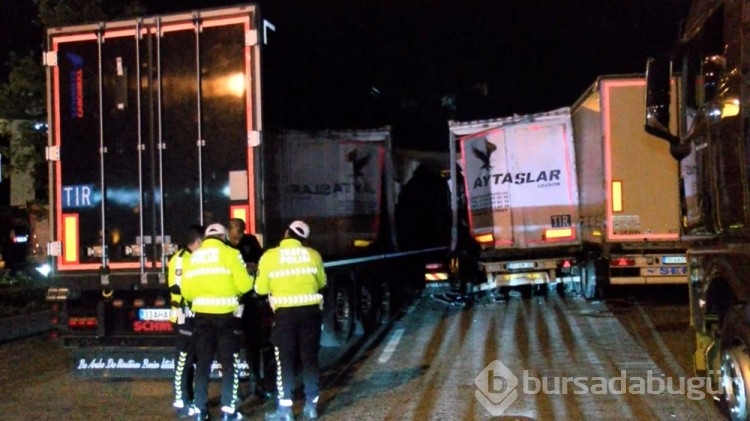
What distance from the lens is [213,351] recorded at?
283 inches

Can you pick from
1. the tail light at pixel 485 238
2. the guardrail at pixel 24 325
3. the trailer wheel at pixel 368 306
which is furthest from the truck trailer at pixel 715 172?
the guardrail at pixel 24 325

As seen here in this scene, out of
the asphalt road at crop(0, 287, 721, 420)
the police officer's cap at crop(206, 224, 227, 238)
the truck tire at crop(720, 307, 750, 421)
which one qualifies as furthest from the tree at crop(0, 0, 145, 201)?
the truck tire at crop(720, 307, 750, 421)

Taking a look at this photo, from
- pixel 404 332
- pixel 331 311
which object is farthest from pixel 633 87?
pixel 331 311

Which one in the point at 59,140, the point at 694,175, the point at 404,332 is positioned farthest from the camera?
the point at 404,332

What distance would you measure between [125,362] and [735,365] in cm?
563

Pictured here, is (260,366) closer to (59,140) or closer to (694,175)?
(59,140)

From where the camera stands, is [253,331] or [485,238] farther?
[485,238]

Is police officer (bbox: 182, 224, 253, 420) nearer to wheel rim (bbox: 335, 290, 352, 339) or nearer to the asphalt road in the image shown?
the asphalt road

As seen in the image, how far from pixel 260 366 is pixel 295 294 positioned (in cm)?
124

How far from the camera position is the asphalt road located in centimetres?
748

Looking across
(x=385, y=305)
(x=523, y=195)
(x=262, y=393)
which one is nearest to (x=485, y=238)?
(x=523, y=195)

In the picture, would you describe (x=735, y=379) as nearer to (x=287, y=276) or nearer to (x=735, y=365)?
(x=735, y=365)

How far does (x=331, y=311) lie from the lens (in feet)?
34.6

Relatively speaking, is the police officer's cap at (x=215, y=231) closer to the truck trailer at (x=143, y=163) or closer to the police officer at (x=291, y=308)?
the police officer at (x=291, y=308)
